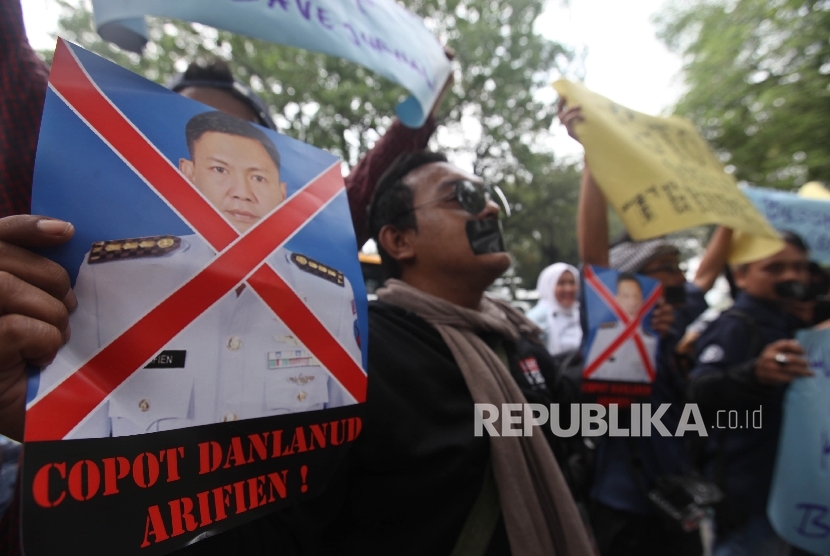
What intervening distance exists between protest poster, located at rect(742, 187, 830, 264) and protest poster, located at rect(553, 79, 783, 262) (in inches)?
22.1

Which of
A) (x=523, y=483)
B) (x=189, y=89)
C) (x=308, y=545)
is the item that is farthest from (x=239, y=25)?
(x=523, y=483)

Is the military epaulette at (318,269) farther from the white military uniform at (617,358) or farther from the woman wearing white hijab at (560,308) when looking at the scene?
the woman wearing white hijab at (560,308)

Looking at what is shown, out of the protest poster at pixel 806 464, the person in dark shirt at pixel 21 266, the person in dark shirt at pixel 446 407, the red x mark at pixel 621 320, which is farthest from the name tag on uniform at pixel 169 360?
the protest poster at pixel 806 464

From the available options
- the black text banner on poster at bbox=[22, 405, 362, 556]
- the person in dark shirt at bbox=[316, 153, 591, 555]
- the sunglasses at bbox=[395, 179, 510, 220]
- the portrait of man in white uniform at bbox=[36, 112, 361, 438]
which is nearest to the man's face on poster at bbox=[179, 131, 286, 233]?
the portrait of man in white uniform at bbox=[36, 112, 361, 438]

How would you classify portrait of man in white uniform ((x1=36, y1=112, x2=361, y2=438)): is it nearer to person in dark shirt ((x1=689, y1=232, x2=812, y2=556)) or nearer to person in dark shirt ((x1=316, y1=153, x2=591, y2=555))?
person in dark shirt ((x1=316, y1=153, x2=591, y2=555))

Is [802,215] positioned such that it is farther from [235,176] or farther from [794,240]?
[235,176]

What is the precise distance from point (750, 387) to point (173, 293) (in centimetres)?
227

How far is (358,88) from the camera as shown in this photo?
830 centimetres

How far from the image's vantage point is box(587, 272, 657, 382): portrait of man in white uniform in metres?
1.84

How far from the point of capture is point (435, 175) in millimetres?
1692

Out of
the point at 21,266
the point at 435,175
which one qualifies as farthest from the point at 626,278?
the point at 21,266

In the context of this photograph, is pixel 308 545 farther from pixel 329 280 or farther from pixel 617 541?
pixel 617 541

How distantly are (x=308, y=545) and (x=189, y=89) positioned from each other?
57.0 inches

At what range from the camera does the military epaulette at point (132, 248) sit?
2.09ft
